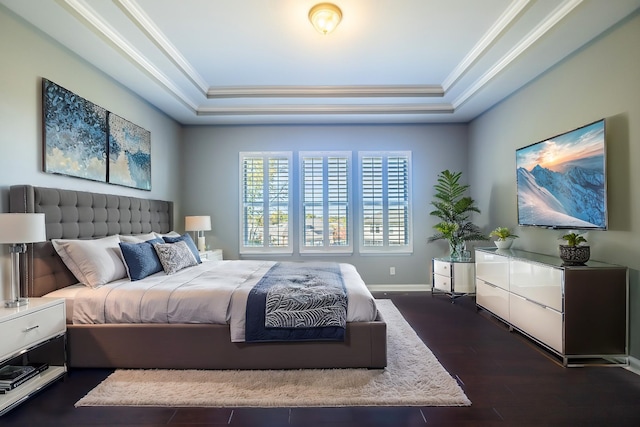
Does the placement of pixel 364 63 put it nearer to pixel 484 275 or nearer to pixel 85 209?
pixel 484 275

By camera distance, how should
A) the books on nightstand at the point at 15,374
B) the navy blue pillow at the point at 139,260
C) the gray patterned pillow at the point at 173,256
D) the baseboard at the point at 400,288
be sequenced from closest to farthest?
the books on nightstand at the point at 15,374 < the navy blue pillow at the point at 139,260 < the gray patterned pillow at the point at 173,256 < the baseboard at the point at 400,288

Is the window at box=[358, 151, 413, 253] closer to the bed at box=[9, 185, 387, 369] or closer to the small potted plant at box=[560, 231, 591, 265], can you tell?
the small potted plant at box=[560, 231, 591, 265]

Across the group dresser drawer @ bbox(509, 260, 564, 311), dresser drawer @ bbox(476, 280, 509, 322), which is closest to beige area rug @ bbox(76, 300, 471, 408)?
dresser drawer @ bbox(509, 260, 564, 311)

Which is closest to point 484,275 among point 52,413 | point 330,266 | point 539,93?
point 330,266

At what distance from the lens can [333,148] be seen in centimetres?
528

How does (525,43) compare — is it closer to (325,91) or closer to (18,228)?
(325,91)

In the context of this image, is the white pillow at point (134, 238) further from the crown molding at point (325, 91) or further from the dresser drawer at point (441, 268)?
the dresser drawer at point (441, 268)

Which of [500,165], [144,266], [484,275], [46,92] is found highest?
[46,92]

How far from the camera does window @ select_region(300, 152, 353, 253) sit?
5.29m

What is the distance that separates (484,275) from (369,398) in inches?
95.8

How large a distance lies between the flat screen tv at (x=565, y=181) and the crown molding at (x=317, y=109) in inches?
61.3

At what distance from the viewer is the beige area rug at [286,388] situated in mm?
2111

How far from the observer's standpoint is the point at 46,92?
270cm

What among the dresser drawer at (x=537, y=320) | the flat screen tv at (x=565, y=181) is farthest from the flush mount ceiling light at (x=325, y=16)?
the dresser drawer at (x=537, y=320)
